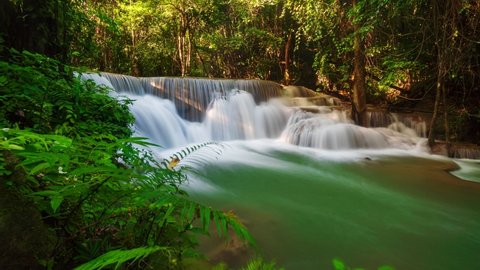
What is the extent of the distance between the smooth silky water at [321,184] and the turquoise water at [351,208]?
0.06 feet

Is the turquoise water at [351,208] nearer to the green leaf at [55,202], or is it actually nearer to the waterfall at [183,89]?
the green leaf at [55,202]

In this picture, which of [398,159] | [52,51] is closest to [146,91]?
[52,51]

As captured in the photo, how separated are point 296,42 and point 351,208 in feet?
39.5

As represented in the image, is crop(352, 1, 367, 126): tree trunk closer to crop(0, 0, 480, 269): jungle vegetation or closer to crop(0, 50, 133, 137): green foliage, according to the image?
crop(0, 0, 480, 269): jungle vegetation

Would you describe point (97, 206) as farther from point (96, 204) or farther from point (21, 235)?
point (21, 235)

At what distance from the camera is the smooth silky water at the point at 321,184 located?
3.66 meters

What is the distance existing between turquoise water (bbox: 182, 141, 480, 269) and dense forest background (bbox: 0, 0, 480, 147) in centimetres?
282

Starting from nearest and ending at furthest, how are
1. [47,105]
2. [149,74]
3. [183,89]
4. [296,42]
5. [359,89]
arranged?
1. [47,105]
2. [359,89]
3. [183,89]
4. [296,42]
5. [149,74]

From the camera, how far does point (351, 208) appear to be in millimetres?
5102

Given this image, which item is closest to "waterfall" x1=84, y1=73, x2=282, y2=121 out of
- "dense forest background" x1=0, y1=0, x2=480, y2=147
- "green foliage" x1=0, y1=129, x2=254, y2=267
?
"dense forest background" x1=0, y1=0, x2=480, y2=147

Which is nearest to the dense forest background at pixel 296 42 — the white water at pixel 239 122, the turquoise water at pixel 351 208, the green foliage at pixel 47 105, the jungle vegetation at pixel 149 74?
the jungle vegetation at pixel 149 74

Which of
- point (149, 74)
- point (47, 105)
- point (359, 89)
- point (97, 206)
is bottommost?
point (97, 206)

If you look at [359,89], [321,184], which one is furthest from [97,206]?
[359,89]

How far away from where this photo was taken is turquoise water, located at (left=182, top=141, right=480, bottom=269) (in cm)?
359
